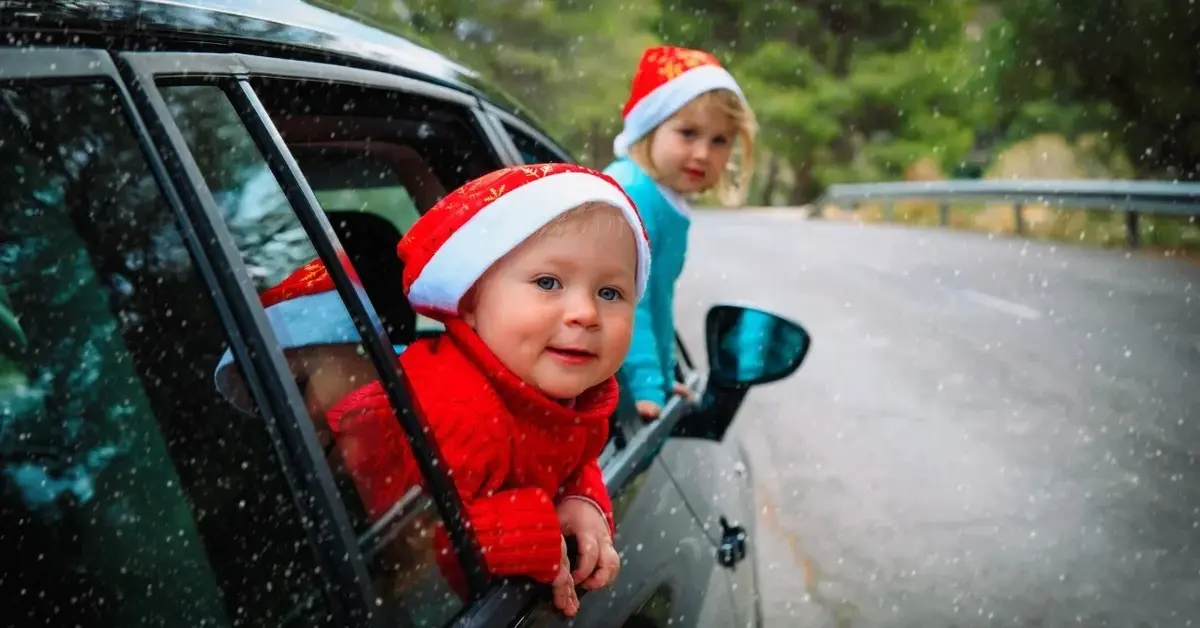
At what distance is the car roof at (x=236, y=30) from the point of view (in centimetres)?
93

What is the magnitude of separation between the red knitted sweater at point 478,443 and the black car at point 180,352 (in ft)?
0.12

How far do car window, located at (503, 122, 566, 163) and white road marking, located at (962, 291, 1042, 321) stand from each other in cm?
736

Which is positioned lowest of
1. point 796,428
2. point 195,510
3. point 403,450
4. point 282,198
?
point 796,428

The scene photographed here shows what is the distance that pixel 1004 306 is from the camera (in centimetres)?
943

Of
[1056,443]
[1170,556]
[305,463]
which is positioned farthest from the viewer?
[1056,443]

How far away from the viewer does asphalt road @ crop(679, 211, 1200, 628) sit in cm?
388

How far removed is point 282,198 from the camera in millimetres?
1271

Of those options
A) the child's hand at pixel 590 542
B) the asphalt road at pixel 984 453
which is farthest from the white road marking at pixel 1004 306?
the child's hand at pixel 590 542

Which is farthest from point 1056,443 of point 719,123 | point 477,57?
point 477,57

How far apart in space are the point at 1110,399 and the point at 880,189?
1614cm

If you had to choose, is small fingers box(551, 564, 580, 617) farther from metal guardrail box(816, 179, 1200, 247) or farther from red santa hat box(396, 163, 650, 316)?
metal guardrail box(816, 179, 1200, 247)

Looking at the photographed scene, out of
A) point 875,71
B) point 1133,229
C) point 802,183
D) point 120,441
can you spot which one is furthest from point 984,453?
point 802,183

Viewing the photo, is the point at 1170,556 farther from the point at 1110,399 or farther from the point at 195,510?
the point at 195,510

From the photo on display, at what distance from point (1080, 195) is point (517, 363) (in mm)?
13981
